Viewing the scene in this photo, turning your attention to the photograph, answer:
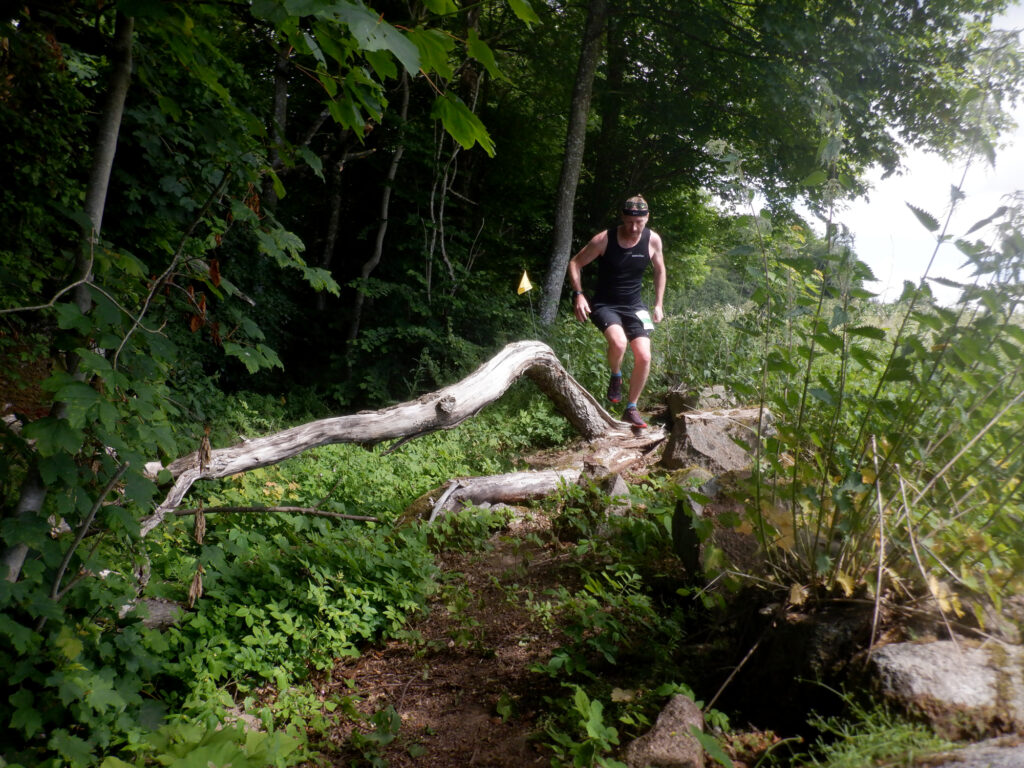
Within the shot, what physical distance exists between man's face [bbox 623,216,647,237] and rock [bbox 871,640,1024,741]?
4521 millimetres

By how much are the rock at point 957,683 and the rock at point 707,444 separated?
9.30ft

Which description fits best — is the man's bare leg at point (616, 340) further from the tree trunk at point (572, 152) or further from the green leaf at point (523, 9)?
the green leaf at point (523, 9)

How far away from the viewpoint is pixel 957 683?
5.86 ft

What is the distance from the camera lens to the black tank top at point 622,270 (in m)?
6.02

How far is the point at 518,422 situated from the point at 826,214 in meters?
4.97

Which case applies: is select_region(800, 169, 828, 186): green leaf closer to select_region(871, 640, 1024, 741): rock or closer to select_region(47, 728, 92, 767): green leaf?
select_region(871, 640, 1024, 741): rock

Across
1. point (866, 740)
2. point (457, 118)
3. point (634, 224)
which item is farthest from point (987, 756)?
point (634, 224)

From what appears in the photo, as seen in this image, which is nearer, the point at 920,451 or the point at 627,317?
the point at 920,451

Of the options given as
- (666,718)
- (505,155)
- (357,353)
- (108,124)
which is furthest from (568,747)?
(505,155)

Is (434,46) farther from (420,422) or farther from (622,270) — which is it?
(622,270)

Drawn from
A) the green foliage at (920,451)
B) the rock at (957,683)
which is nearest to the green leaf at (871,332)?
the green foliage at (920,451)


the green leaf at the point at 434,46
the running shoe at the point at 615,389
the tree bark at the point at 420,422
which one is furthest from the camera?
the running shoe at the point at 615,389

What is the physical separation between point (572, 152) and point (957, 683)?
8607 millimetres

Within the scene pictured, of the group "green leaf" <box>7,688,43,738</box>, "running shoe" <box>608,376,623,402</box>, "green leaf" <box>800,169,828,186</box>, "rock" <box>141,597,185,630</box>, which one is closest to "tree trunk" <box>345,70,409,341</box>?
"running shoe" <box>608,376,623,402</box>
